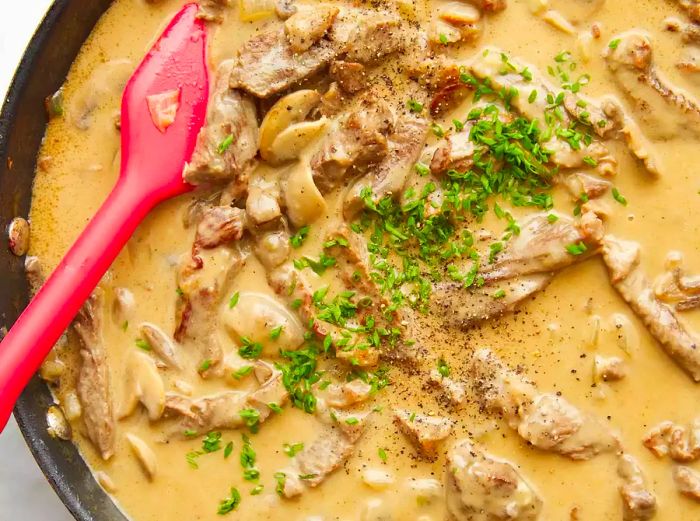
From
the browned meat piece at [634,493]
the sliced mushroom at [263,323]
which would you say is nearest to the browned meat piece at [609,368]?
the browned meat piece at [634,493]

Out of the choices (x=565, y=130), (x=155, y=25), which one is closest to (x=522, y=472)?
(x=565, y=130)

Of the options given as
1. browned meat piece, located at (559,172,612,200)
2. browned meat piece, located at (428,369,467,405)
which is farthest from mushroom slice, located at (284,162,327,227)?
browned meat piece, located at (559,172,612,200)

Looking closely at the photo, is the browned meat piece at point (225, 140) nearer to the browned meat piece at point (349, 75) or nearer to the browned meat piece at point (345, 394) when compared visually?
the browned meat piece at point (349, 75)

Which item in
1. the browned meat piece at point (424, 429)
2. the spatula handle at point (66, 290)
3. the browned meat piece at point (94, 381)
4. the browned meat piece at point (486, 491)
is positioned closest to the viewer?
the spatula handle at point (66, 290)

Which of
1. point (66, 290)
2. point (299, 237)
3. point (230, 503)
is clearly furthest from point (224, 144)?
point (230, 503)

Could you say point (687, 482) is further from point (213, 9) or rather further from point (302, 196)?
point (213, 9)

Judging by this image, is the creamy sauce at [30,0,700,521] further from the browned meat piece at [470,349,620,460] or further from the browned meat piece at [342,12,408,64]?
the browned meat piece at [342,12,408,64]
